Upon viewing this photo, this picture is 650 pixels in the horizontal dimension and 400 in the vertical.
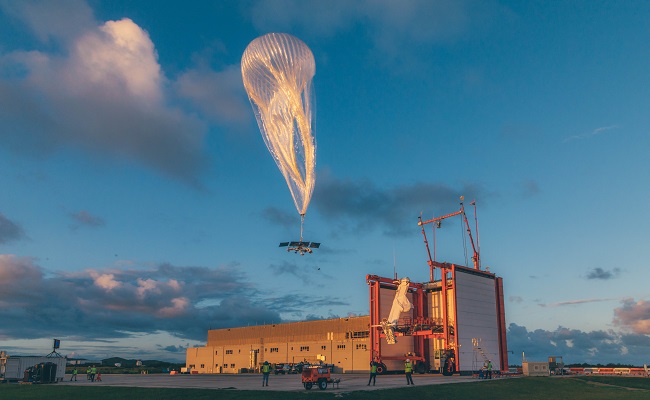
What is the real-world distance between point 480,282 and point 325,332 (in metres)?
32.6

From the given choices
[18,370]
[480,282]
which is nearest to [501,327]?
[480,282]

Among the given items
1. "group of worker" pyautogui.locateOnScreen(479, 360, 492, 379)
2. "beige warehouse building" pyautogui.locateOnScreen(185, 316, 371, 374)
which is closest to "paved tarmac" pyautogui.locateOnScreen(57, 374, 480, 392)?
"group of worker" pyautogui.locateOnScreen(479, 360, 492, 379)

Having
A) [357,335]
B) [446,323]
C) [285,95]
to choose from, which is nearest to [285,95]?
[285,95]

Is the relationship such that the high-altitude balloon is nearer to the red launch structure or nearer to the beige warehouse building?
the red launch structure

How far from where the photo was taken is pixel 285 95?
40375 millimetres

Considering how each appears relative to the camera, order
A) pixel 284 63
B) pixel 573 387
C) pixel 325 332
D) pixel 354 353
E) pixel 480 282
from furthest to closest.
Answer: pixel 325 332 → pixel 354 353 → pixel 480 282 → pixel 573 387 → pixel 284 63

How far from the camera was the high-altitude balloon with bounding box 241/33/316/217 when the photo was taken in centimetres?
3797

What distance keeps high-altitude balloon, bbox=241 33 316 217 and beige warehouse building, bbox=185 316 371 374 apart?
139 ft

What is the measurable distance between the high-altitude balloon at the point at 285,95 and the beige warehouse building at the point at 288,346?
139ft

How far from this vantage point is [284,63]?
3803cm

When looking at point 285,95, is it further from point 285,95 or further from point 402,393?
point 402,393

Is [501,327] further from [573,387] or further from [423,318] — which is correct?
[573,387]

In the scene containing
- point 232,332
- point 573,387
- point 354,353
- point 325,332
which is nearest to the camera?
point 573,387

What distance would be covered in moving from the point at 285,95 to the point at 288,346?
6555 cm
